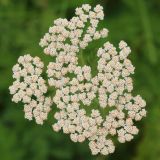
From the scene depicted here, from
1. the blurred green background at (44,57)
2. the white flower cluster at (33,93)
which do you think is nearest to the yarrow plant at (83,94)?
the white flower cluster at (33,93)

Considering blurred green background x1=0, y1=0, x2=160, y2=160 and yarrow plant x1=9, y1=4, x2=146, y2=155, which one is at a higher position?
blurred green background x1=0, y1=0, x2=160, y2=160

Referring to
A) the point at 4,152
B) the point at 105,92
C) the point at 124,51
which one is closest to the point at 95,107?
the point at 105,92

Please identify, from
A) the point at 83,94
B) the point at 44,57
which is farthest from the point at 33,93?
the point at 44,57

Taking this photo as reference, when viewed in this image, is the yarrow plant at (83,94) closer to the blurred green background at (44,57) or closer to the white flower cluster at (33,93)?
the white flower cluster at (33,93)

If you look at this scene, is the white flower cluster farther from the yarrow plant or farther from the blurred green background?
the blurred green background

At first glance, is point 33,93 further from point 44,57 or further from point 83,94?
point 44,57

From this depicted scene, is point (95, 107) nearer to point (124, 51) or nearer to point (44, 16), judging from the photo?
point (124, 51)

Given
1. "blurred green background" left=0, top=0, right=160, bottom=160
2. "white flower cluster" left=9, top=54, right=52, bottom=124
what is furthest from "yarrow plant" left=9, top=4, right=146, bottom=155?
"blurred green background" left=0, top=0, right=160, bottom=160
